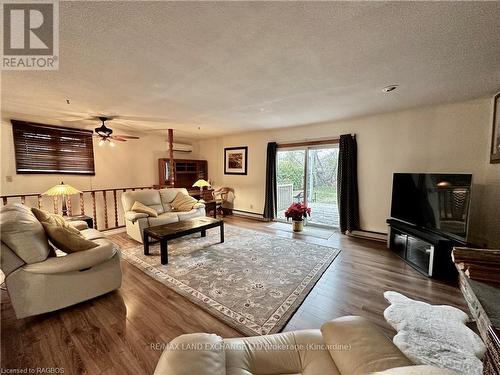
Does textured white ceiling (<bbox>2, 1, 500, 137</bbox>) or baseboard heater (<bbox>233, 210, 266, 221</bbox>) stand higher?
textured white ceiling (<bbox>2, 1, 500, 137</bbox>)

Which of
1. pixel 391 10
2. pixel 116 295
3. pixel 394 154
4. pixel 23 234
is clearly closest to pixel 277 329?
pixel 116 295

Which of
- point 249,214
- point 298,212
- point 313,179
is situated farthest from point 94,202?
point 313,179

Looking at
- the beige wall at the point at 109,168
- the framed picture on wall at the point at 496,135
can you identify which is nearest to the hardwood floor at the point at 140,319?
the framed picture on wall at the point at 496,135

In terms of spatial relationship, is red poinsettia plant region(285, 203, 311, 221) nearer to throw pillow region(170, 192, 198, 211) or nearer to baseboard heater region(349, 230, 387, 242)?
baseboard heater region(349, 230, 387, 242)

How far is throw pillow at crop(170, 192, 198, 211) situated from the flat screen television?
3899 millimetres

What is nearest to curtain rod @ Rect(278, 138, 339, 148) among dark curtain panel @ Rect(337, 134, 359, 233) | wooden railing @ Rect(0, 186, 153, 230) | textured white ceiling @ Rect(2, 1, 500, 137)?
dark curtain panel @ Rect(337, 134, 359, 233)

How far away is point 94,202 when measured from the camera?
13.3 ft

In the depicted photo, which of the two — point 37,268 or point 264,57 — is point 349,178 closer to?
point 264,57

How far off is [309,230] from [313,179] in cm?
122

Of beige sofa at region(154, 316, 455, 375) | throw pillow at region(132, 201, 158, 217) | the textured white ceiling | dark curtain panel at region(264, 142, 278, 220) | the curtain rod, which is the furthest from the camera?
dark curtain panel at region(264, 142, 278, 220)

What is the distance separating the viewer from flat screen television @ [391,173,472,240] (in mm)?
2480

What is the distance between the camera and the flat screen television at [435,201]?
248 centimetres

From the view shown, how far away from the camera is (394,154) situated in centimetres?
366

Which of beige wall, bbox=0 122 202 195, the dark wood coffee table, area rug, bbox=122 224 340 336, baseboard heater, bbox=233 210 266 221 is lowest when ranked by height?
area rug, bbox=122 224 340 336
